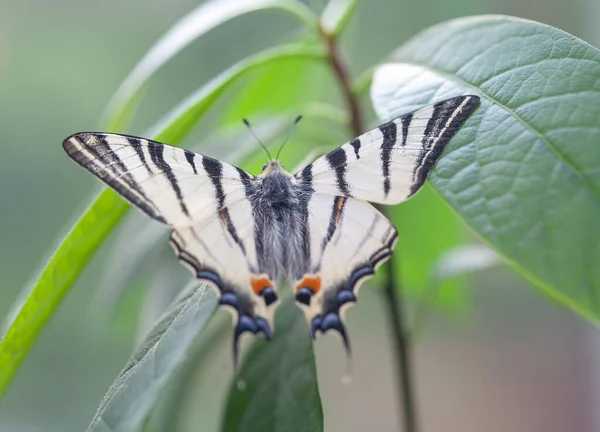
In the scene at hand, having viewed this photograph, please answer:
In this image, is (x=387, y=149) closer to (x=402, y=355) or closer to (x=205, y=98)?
(x=205, y=98)

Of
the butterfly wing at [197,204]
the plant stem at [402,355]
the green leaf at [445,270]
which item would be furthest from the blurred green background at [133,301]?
the butterfly wing at [197,204]

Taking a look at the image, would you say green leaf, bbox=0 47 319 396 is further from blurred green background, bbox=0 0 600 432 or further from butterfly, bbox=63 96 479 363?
blurred green background, bbox=0 0 600 432

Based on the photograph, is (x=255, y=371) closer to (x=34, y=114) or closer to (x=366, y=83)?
(x=366, y=83)

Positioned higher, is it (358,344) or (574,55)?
(574,55)

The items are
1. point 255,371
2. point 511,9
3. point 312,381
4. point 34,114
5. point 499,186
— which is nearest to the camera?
point 499,186

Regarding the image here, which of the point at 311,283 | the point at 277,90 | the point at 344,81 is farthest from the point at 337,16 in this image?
the point at 311,283

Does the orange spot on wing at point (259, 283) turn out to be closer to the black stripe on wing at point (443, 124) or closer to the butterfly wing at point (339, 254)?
the butterfly wing at point (339, 254)

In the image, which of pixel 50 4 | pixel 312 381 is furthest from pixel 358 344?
pixel 50 4
